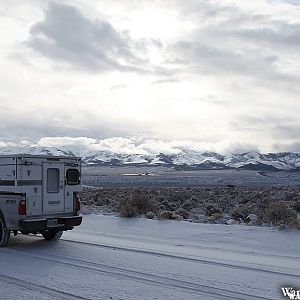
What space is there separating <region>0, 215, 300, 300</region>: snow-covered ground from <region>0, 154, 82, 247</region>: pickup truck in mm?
585

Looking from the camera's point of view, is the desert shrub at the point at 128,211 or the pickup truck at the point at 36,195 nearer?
the pickup truck at the point at 36,195

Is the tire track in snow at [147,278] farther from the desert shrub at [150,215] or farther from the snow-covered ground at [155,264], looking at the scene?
the desert shrub at [150,215]

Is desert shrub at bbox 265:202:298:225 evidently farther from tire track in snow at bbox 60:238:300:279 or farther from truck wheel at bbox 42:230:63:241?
truck wheel at bbox 42:230:63:241

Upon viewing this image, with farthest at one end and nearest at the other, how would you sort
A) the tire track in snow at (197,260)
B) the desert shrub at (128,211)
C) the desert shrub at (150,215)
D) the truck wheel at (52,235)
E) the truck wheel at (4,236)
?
the desert shrub at (128,211)
the desert shrub at (150,215)
the truck wheel at (52,235)
the truck wheel at (4,236)
the tire track in snow at (197,260)

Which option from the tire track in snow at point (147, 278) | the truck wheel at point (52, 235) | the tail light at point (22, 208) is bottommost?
the tire track in snow at point (147, 278)

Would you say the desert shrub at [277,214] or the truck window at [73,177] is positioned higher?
the truck window at [73,177]

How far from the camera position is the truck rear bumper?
1266 centimetres

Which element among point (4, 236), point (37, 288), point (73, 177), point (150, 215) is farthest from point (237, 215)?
point (37, 288)

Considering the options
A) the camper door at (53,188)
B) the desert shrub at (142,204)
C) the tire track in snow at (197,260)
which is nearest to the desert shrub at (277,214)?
the desert shrub at (142,204)


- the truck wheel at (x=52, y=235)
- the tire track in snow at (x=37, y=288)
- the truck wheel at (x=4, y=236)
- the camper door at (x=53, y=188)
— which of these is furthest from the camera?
the truck wheel at (x=52, y=235)

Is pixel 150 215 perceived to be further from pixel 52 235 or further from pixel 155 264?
pixel 155 264

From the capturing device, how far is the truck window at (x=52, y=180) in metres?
13.6

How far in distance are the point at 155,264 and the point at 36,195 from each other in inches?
164

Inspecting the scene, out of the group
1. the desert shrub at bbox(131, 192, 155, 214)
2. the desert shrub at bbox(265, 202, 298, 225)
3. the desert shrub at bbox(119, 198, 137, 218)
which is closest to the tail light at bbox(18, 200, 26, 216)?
the desert shrub at bbox(119, 198, 137, 218)
